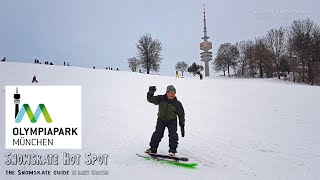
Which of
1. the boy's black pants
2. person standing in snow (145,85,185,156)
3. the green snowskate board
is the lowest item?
the green snowskate board

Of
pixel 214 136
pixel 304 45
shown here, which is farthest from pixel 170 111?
pixel 304 45

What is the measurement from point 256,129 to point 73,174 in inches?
325

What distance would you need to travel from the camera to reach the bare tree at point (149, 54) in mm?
57406

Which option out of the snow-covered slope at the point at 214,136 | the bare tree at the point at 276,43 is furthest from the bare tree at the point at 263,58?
the snow-covered slope at the point at 214,136

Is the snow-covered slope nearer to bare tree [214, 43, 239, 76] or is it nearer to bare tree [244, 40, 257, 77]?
bare tree [244, 40, 257, 77]

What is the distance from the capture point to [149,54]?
2283 inches

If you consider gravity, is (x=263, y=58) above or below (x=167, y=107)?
above

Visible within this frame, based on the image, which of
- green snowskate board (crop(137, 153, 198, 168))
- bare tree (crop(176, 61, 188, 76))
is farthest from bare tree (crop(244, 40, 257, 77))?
green snowskate board (crop(137, 153, 198, 168))

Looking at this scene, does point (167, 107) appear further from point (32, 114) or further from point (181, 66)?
point (181, 66)

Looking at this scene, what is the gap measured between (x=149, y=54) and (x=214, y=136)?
48.0m

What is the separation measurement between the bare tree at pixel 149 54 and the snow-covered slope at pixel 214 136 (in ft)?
118

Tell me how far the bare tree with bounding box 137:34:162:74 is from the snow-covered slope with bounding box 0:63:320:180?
1417 inches

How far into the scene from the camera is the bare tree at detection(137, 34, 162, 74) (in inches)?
2260

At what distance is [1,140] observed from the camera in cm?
864
